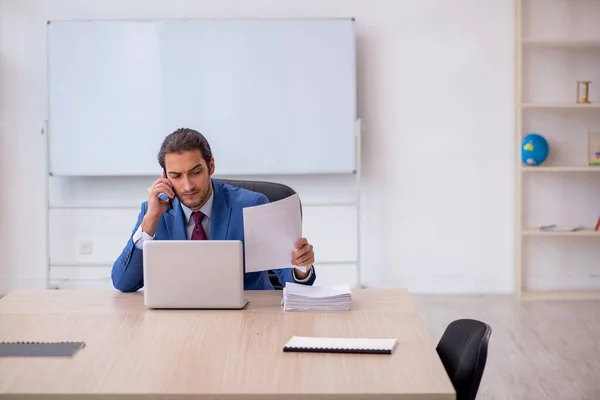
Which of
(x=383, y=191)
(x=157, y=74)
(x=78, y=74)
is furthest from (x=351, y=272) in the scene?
(x=78, y=74)

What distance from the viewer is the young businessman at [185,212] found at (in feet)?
8.51

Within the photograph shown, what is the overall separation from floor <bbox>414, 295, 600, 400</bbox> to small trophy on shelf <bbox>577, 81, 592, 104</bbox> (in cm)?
129

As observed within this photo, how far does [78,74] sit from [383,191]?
6.96ft

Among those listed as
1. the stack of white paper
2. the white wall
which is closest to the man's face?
the stack of white paper

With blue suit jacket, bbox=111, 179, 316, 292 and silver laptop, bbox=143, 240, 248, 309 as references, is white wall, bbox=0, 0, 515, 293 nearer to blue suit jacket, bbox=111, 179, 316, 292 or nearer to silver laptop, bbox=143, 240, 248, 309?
blue suit jacket, bbox=111, 179, 316, 292

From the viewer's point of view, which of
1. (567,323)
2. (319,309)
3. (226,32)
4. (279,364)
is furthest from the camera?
(226,32)

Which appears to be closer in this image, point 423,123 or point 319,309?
point 319,309

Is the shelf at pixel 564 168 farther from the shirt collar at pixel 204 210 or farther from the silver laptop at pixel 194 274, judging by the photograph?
the silver laptop at pixel 194 274

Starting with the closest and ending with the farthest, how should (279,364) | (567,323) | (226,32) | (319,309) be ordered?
(279,364)
(319,309)
(567,323)
(226,32)

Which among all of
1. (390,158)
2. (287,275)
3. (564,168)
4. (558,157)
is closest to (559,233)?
(564,168)

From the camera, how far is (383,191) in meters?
5.41

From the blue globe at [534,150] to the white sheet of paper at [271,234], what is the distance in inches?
123

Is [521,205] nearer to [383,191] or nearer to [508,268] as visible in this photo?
[508,268]

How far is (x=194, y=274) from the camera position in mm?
2301
